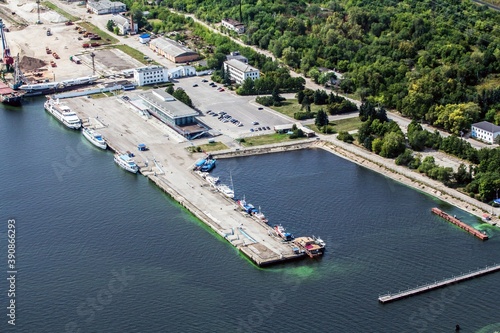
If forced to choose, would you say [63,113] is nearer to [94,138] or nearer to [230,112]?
[94,138]

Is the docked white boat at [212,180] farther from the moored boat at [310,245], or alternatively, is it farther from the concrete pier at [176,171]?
the moored boat at [310,245]

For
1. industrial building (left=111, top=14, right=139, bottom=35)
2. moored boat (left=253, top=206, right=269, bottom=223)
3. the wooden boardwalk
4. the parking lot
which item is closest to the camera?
the wooden boardwalk

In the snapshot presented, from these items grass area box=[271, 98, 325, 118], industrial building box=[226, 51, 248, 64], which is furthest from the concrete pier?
industrial building box=[226, 51, 248, 64]

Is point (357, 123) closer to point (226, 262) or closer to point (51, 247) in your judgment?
point (226, 262)

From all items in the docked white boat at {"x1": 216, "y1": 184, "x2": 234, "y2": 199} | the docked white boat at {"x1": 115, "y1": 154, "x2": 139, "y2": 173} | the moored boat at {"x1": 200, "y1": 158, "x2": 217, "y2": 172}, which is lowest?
the docked white boat at {"x1": 115, "y1": 154, "x2": 139, "y2": 173}

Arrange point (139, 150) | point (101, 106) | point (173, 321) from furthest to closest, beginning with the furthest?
1. point (101, 106)
2. point (139, 150)
3. point (173, 321)

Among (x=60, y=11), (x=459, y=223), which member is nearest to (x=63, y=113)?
(x=459, y=223)

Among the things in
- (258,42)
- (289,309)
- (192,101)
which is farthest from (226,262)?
(258,42)

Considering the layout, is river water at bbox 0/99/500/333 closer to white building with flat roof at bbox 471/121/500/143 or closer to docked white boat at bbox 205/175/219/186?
docked white boat at bbox 205/175/219/186
